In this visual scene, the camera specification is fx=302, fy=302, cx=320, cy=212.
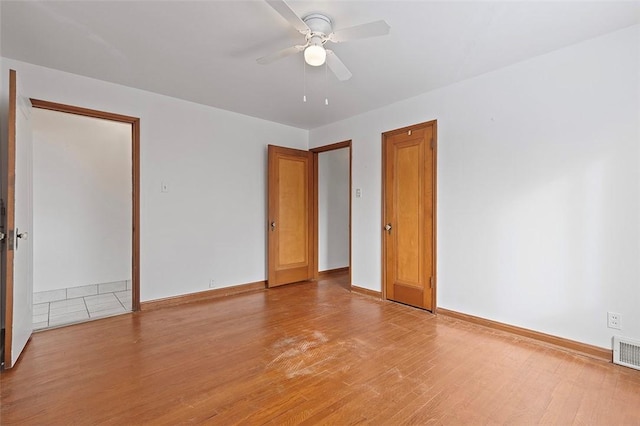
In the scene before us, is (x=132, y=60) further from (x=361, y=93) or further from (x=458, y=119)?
(x=458, y=119)

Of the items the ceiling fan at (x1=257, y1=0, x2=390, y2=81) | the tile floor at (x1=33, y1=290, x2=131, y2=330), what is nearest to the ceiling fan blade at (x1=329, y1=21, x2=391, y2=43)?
the ceiling fan at (x1=257, y1=0, x2=390, y2=81)

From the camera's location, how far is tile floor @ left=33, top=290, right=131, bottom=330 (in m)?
3.22

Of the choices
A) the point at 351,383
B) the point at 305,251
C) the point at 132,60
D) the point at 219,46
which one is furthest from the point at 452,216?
the point at 132,60

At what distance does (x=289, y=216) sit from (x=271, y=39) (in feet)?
9.32

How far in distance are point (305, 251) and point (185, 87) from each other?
297 cm

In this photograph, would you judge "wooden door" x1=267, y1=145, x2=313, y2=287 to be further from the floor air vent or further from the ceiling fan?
the floor air vent

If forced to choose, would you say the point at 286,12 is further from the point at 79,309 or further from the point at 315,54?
the point at 79,309

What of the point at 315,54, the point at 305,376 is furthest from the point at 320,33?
the point at 305,376

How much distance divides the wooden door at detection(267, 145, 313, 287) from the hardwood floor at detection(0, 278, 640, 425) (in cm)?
158

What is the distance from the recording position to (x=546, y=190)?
8.84 feet

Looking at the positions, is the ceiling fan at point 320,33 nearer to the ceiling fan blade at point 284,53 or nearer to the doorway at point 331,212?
the ceiling fan blade at point 284,53

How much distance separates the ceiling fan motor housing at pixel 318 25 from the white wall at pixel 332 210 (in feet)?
10.5

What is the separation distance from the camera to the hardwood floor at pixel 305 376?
1754mm

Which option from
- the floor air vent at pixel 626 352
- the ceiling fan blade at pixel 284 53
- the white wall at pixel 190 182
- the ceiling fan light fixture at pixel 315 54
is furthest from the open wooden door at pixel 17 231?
the floor air vent at pixel 626 352
